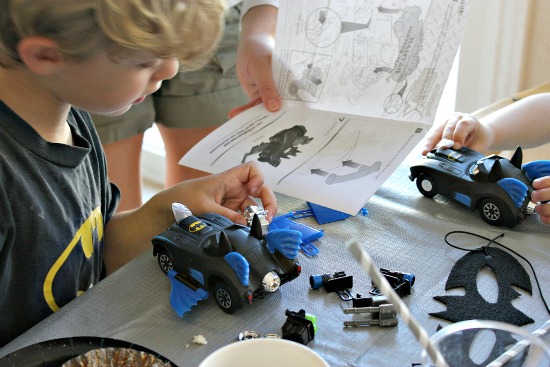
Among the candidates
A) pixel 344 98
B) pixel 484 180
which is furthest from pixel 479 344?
pixel 344 98

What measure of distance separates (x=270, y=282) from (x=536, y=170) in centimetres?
38

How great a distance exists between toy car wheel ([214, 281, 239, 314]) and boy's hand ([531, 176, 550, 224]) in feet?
1.29

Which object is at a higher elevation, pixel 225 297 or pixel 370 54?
pixel 370 54

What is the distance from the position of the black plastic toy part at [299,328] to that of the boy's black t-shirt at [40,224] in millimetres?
325

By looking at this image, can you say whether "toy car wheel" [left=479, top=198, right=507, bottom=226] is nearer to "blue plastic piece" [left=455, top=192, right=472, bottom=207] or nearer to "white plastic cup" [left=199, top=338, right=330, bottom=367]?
"blue plastic piece" [left=455, top=192, right=472, bottom=207]

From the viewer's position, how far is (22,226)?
73cm

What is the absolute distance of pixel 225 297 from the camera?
2.11 ft

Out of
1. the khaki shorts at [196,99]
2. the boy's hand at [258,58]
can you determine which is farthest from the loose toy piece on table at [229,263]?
the khaki shorts at [196,99]

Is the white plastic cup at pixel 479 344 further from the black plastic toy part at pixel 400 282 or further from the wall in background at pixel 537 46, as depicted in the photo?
the wall in background at pixel 537 46

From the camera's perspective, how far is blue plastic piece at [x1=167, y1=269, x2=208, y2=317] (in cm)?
64

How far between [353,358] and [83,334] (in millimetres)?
257

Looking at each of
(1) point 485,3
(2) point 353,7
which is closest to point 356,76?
(2) point 353,7

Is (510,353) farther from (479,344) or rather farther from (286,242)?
(286,242)

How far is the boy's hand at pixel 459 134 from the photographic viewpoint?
925mm
